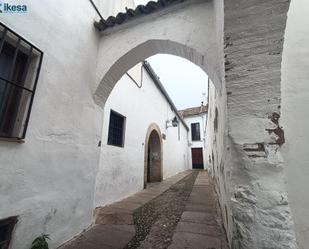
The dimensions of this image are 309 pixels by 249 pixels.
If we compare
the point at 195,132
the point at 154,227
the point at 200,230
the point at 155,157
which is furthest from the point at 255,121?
the point at 195,132

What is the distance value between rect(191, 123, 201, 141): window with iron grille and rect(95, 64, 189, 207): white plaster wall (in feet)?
36.1

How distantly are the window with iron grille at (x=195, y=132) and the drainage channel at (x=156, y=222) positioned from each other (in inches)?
558

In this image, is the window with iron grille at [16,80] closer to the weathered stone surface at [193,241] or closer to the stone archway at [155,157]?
the weathered stone surface at [193,241]

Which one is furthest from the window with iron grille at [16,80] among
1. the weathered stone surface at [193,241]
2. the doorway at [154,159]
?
Answer: the doorway at [154,159]

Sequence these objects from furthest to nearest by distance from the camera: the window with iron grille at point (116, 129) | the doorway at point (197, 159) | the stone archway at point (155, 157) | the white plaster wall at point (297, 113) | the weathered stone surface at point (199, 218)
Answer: the doorway at point (197, 159) → the stone archway at point (155, 157) → the window with iron grille at point (116, 129) → the weathered stone surface at point (199, 218) → the white plaster wall at point (297, 113)

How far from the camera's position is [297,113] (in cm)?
170

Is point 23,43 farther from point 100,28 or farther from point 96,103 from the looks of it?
point 100,28

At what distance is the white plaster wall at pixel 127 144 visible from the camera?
4.08 metres

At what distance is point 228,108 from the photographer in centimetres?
158

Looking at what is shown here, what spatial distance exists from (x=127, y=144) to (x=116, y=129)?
2.20ft

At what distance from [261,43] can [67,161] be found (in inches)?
105

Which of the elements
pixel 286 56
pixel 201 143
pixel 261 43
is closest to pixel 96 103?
pixel 261 43

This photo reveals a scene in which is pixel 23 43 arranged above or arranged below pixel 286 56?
above

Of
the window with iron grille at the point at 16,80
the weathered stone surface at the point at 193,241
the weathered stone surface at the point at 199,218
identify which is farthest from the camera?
the weathered stone surface at the point at 199,218
